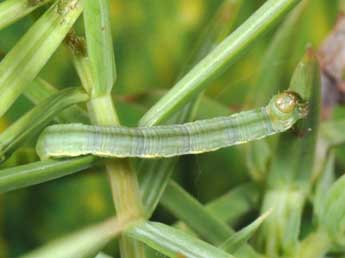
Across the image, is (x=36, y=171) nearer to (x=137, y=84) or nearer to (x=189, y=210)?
(x=189, y=210)

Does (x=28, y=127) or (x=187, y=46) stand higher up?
(x=187, y=46)

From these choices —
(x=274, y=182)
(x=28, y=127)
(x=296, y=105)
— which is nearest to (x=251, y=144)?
(x=274, y=182)

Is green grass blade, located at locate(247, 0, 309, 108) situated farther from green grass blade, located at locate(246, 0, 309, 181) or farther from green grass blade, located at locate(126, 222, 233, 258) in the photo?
green grass blade, located at locate(126, 222, 233, 258)

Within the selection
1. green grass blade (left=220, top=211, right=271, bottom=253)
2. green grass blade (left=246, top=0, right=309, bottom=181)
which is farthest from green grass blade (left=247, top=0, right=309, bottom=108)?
green grass blade (left=220, top=211, right=271, bottom=253)

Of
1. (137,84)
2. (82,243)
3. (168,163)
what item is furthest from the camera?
(137,84)

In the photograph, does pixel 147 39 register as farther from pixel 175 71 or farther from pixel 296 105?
pixel 296 105

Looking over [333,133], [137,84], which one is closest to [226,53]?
[333,133]

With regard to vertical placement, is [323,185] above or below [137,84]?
below
